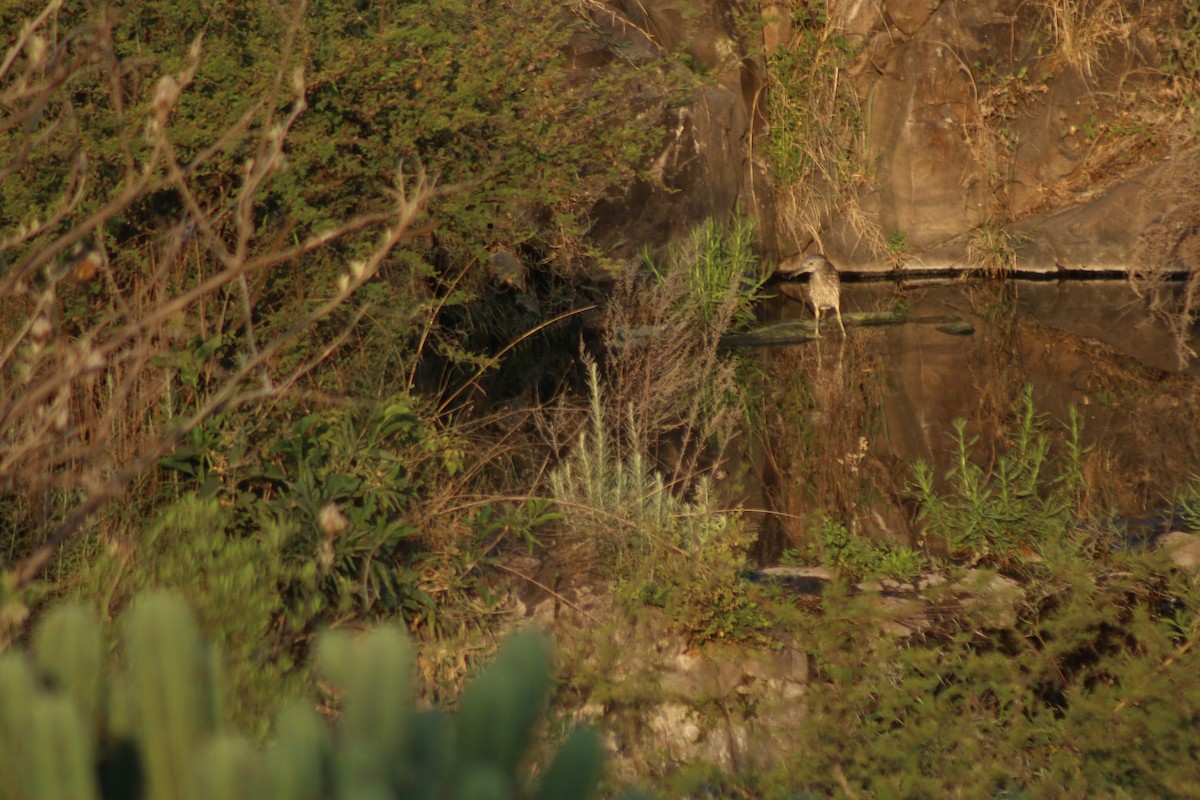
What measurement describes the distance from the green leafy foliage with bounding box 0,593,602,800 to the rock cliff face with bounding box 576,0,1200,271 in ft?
41.3

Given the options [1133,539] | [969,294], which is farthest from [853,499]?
[969,294]

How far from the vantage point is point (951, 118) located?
15.1 meters

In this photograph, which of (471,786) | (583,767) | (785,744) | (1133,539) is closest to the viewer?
(471,786)

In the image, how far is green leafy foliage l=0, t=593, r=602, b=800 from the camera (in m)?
1.55

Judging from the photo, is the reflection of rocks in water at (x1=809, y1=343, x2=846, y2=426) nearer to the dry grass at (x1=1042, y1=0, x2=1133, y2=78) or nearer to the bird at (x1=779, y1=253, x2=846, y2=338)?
the bird at (x1=779, y1=253, x2=846, y2=338)

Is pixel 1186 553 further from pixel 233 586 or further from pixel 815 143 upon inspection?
pixel 815 143

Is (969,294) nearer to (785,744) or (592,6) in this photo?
(592,6)

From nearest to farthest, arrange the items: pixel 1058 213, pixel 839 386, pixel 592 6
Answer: pixel 839 386 < pixel 592 6 < pixel 1058 213

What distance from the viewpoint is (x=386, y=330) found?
522 cm

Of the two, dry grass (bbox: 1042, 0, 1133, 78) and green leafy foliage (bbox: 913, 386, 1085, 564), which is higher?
dry grass (bbox: 1042, 0, 1133, 78)

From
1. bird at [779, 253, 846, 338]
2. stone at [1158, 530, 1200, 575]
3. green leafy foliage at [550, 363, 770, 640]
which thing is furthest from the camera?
bird at [779, 253, 846, 338]

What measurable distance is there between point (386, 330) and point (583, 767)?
3.65 meters

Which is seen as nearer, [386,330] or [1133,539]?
[386,330]

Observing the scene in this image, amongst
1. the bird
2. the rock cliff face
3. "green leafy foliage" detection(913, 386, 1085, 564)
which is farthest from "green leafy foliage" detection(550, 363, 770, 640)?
the rock cliff face
